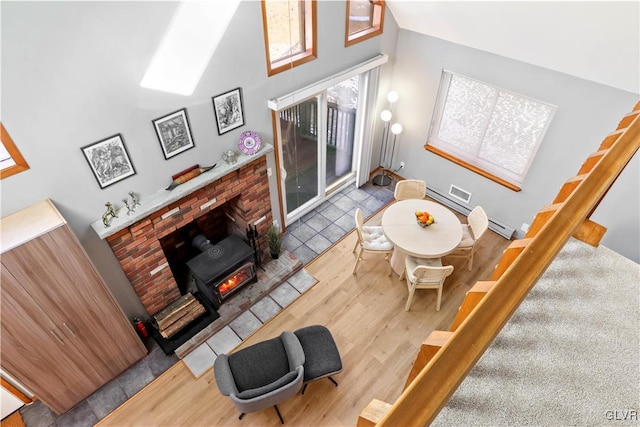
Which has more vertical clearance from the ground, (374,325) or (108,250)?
(108,250)

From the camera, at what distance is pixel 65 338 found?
140 inches

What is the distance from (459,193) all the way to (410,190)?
0.95 meters

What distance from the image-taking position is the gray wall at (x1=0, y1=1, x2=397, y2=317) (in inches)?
107

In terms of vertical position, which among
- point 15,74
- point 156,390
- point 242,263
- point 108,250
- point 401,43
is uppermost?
point 15,74

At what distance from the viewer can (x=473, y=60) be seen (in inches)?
195

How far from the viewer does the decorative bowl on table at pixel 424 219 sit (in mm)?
4864

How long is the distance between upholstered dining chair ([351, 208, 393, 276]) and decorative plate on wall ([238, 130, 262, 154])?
5.05 feet

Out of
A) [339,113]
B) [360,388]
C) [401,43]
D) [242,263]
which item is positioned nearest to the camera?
[360,388]

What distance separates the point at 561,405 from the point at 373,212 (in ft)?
16.3

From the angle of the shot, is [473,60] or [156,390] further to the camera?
[473,60]

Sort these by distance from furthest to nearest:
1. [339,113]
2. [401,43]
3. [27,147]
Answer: [339,113] → [401,43] → [27,147]

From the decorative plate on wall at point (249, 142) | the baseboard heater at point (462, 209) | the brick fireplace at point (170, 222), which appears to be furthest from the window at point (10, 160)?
the baseboard heater at point (462, 209)

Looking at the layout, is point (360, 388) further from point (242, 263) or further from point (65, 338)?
point (65, 338)

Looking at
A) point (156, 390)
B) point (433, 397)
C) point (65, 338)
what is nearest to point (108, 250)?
point (65, 338)
